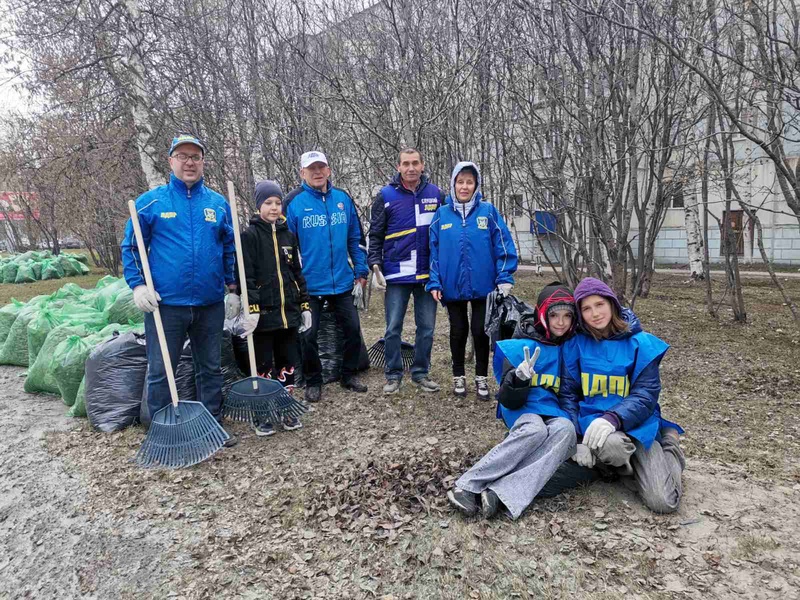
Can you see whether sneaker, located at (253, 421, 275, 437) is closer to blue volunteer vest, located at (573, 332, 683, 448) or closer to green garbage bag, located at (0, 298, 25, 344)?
blue volunteer vest, located at (573, 332, 683, 448)

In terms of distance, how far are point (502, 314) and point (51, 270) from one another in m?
20.5

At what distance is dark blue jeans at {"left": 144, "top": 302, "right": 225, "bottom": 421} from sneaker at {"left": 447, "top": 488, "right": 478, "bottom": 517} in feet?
6.12

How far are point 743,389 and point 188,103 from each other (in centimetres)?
712

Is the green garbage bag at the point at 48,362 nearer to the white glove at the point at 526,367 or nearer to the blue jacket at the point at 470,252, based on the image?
the blue jacket at the point at 470,252

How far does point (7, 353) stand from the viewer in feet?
19.4

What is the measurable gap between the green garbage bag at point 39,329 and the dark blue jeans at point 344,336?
2595 mm

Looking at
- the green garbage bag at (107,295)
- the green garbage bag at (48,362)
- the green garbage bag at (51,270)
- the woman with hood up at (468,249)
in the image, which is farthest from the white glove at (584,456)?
the green garbage bag at (51,270)

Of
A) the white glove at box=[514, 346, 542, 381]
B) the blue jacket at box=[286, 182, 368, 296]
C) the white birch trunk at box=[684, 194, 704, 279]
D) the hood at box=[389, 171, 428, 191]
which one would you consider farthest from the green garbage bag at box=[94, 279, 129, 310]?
the white birch trunk at box=[684, 194, 704, 279]

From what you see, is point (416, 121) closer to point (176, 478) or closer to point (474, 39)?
point (474, 39)

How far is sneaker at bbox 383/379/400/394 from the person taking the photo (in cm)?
439

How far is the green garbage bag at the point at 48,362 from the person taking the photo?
15.4ft

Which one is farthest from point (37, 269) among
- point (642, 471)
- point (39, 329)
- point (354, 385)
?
point (642, 471)

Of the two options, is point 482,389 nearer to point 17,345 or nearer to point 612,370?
point 612,370

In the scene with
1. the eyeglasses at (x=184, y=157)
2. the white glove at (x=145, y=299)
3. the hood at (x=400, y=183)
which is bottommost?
the white glove at (x=145, y=299)
